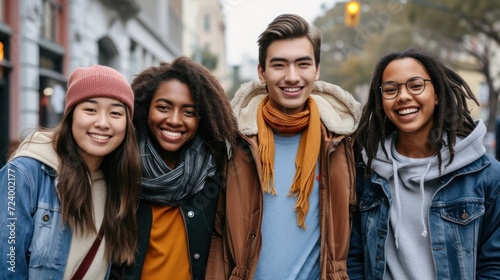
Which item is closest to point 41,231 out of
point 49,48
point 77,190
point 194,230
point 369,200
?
point 77,190

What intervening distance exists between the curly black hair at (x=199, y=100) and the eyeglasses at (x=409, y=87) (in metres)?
0.94

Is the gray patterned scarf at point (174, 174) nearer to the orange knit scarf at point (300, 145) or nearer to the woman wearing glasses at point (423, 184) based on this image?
the orange knit scarf at point (300, 145)

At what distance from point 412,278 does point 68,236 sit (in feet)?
5.92

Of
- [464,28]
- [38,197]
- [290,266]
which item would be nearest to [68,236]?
[38,197]

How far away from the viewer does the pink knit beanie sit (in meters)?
2.81

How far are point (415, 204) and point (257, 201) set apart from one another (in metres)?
0.89

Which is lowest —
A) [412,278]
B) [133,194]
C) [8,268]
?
[412,278]

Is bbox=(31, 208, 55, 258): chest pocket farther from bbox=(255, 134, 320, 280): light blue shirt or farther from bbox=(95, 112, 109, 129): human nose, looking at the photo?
bbox=(255, 134, 320, 280): light blue shirt

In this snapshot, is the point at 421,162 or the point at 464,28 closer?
the point at 421,162

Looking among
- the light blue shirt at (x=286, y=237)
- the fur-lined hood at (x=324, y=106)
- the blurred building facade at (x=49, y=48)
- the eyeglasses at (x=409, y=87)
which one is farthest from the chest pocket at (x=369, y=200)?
the blurred building facade at (x=49, y=48)

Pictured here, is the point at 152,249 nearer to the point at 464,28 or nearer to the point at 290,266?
the point at 290,266

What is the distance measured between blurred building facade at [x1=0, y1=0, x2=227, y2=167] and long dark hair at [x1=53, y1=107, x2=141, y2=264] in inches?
18.4

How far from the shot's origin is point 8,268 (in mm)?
2496

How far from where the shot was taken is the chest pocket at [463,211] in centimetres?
280
